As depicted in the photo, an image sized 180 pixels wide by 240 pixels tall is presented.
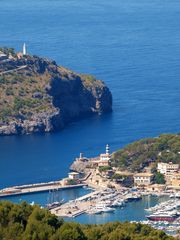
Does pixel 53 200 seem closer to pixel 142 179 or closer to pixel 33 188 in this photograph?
pixel 33 188

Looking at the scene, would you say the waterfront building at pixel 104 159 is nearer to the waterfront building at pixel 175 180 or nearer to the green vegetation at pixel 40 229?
the waterfront building at pixel 175 180

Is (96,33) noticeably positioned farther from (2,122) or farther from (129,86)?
(2,122)

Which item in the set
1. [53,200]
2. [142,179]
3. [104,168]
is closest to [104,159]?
[104,168]

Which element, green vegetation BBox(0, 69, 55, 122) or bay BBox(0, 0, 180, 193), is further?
green vegetation BBox(0, 69, 55, 122)

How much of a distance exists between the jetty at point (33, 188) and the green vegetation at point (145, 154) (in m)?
→ 3.92

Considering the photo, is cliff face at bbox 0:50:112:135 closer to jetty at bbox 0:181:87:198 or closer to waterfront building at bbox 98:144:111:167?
waterfront building at bbox 98:144:111:167

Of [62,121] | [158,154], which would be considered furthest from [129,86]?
[158,154]

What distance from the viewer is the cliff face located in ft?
311

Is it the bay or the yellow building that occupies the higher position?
the bay

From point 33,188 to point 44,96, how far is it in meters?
20.6

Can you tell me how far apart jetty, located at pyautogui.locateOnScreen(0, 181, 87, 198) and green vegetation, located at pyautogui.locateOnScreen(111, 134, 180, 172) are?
12.9 feet

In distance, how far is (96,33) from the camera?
135750 millimetres

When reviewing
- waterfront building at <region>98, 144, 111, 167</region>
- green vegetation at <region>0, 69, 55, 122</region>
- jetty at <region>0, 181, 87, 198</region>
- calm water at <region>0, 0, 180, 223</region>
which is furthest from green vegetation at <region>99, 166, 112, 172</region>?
green vegetation at <region>0, 69, 55, 122</region>

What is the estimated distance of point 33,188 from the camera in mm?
78750
